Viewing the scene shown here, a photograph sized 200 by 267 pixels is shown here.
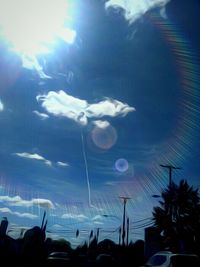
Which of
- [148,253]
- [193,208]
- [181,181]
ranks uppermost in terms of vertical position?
[181,181]

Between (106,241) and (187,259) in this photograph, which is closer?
(187,259)

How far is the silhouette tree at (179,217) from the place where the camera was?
137ft

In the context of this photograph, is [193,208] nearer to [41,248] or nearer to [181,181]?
[181,181]

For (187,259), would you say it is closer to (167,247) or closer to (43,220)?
(167,247)

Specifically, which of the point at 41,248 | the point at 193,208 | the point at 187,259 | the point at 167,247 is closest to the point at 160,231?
the point at 167,247

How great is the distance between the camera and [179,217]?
147ft

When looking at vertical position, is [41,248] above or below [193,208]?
below

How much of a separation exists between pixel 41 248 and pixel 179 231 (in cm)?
2782

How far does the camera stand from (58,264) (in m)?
22.1

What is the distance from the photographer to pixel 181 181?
4728cm

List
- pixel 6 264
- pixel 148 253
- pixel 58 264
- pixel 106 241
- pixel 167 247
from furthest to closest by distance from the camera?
pixel 106 241
pixel 148 253
pixel 167 247
pixel 6 264
pixel 58 264

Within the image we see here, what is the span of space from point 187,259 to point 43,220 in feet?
196

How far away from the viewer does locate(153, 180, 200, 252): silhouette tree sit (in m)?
41.9

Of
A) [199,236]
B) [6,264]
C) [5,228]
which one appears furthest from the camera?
[5,228]
